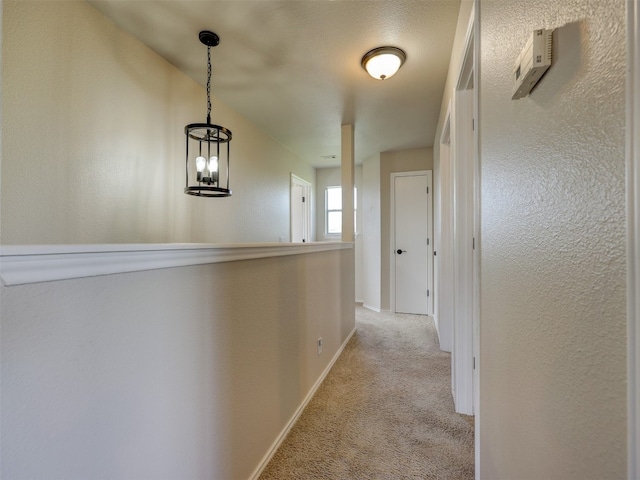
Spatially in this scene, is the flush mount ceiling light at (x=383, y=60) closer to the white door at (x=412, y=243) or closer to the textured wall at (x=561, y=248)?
the textured wall at (x=561, y=248)

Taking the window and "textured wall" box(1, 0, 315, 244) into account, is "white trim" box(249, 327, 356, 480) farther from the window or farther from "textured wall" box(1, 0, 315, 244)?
the window

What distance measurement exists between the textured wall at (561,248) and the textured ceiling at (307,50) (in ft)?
3.47

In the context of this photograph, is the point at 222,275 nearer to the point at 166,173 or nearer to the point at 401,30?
the point at 166,173

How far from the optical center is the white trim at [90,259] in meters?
0.52

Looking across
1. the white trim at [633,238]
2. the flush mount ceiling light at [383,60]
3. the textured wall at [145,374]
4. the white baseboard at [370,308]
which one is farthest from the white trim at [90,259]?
the white baseboard at [370,308]

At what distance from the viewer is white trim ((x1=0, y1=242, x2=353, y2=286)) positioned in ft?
1.70

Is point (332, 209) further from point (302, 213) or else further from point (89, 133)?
point (89, 133)

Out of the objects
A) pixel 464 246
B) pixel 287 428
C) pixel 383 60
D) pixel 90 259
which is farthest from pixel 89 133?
pixel 464 246

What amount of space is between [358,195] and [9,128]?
4293 millimetres

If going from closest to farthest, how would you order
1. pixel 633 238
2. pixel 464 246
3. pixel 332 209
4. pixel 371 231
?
1. pixel 633 238
2. pixel 464 246
3. pixel 371 231
4. pixel 332 209

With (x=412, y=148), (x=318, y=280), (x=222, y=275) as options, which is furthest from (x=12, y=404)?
(x=412, y=148)

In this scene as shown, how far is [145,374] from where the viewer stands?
0.79 m

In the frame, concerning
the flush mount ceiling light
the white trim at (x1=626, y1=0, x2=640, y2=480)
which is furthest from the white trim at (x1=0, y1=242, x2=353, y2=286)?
the flush mount ceiling light

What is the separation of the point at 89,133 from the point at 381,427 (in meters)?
2.41
